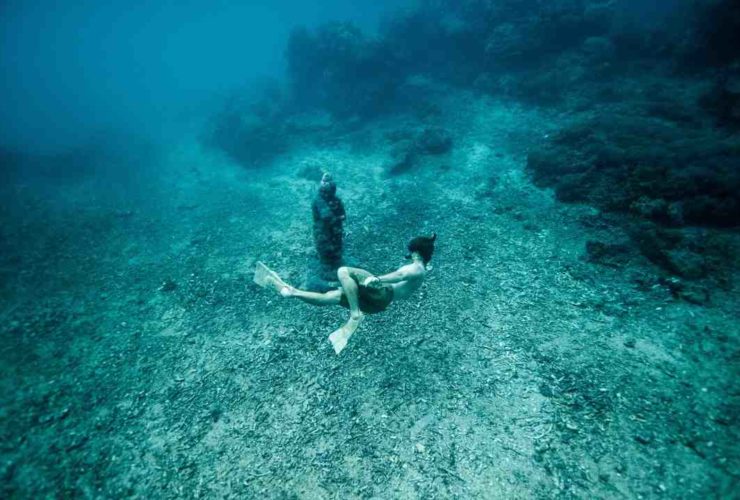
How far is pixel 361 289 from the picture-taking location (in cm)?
595

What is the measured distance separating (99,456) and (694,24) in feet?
107

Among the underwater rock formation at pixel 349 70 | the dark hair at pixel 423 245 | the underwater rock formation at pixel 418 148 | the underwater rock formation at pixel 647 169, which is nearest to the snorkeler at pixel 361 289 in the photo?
the dark hair at pixel 423 245

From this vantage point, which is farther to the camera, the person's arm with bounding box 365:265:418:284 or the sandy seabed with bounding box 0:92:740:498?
the person's arm with bounding box 365:265:418:284

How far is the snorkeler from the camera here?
222 inches

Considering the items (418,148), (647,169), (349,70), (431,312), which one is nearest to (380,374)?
(431,312)

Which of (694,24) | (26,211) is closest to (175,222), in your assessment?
(26,211)

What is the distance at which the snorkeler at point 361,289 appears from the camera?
5633 mm

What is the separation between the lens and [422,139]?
19.1 m

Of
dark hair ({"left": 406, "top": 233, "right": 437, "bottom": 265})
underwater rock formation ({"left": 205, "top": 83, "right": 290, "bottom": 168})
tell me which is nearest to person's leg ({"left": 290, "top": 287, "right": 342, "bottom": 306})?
dark hair ({"left": 406, "top": 233, "right": 437, "bottom": 265})

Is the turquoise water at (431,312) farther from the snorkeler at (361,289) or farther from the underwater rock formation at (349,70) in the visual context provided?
the underwater rock formation at (349,70)

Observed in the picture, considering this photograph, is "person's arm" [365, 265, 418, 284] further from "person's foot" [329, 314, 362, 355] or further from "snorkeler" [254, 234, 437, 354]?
"person's foot" [329, 314, 362, 355]

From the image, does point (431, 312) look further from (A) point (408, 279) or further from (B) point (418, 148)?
(B) point (418, 148)

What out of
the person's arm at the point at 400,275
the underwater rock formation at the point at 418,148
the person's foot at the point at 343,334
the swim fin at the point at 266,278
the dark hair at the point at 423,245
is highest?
the dark hair at the point at 423,245

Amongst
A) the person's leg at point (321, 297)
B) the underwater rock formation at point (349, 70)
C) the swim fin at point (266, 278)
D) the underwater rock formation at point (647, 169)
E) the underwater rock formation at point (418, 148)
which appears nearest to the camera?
the person's leg at point (321, 297)
